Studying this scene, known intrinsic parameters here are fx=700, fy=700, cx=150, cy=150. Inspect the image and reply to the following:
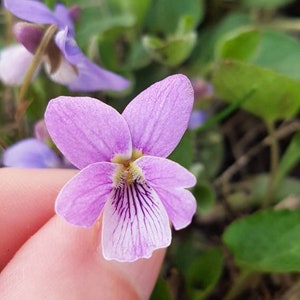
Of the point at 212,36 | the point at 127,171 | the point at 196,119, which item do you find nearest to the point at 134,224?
the point at 127,171

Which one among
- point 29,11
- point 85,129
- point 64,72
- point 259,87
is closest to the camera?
point 85,129

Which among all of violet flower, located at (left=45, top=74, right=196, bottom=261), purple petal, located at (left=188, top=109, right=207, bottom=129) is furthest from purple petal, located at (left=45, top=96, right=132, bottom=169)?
purple petal, located at (left=188, top=109, right=207, bottom=129)

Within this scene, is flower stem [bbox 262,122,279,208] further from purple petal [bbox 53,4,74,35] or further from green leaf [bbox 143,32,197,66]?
purple petal [bbox 53,4,74,35]

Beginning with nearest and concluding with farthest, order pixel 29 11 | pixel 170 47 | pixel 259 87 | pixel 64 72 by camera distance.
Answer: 1. pixel 29 11
2. pixel 64 72
3. pixel 259 87
4. pixel 170 47

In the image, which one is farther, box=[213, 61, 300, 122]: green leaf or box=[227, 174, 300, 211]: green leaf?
box=[227, 174, 300, 211]: green leaf

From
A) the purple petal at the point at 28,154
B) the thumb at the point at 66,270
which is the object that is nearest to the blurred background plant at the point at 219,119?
the purple petal at the point at 28,154

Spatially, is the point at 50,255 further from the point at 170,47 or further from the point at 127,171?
the point at 170,47

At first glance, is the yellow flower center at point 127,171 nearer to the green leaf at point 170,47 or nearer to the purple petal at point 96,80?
the purple petal at point 96,80
